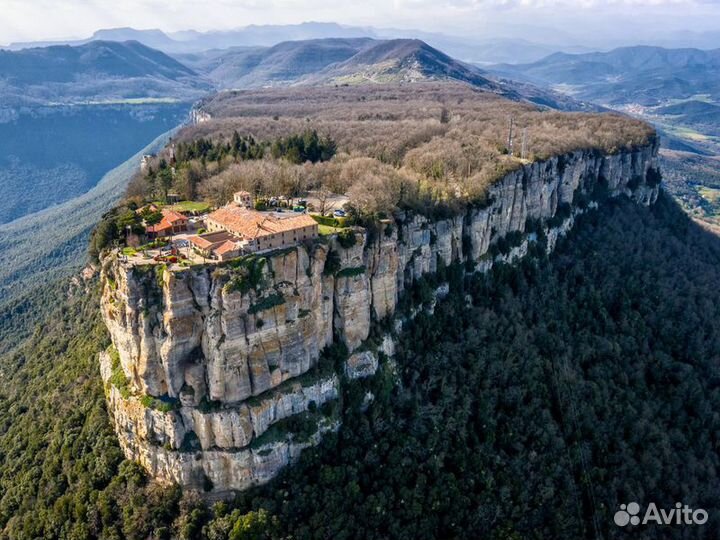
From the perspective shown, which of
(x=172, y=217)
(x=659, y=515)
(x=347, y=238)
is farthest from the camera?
(x=172, y=217)

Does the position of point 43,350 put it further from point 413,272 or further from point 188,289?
point 413,272

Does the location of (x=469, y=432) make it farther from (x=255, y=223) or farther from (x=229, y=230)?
(x=229, y=230)

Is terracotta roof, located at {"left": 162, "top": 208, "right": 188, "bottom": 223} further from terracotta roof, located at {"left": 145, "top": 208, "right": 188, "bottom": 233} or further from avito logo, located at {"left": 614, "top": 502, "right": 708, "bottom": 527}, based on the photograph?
avito logo, located at {"left": 614, "top": 502, "right": 708, "bottom": 527}

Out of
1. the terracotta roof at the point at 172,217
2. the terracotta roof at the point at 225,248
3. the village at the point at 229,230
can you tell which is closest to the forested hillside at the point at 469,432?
the village at the point at 229,230

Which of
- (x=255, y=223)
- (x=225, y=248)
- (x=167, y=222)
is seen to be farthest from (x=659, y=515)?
(x=167, y=222)

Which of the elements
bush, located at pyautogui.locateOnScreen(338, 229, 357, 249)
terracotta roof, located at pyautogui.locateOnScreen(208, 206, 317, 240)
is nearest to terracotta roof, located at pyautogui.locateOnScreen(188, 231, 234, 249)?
terracotta roof, located at pyautogui.locateOnScreen(208, 206, 317, 240)

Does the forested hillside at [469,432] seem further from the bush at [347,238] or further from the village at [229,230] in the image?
the village at [229,230]
